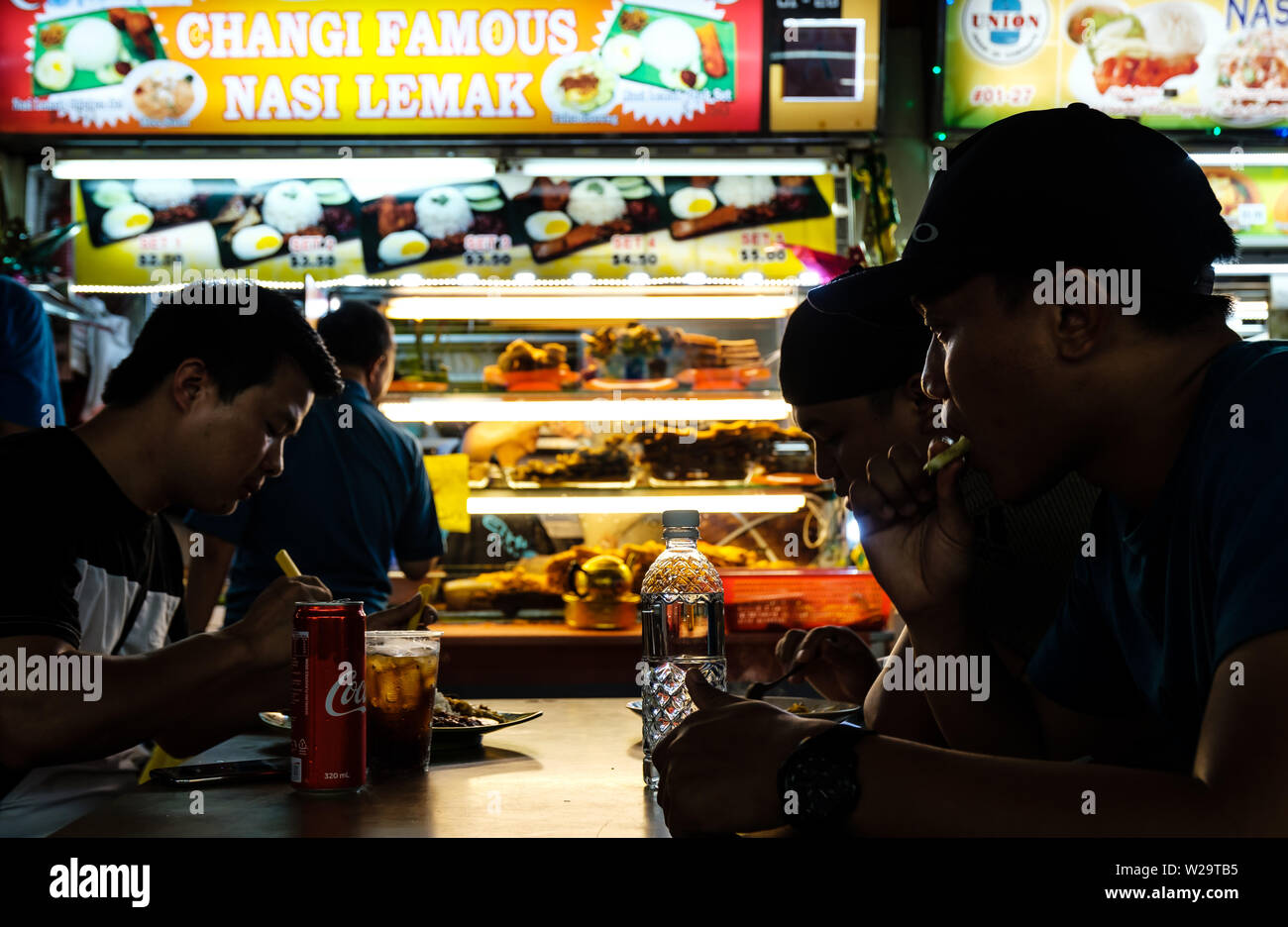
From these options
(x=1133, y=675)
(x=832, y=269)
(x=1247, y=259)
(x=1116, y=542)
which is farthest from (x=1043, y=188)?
(x=1247, y=259)

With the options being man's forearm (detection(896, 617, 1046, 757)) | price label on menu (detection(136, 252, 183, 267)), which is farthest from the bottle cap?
price label on menu (detection(136, 252, 183, 267))

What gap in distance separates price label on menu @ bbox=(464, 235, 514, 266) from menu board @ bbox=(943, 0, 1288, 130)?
1.94 meters

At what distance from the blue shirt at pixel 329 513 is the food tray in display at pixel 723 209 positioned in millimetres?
1675

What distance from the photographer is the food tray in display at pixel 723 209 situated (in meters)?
4.87

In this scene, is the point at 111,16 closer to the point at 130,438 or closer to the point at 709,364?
the point at 709,364

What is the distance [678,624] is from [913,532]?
1.49 ft

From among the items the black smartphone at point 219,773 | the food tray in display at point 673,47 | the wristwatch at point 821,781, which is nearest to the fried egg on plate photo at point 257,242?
the food tray in display at point 673,47

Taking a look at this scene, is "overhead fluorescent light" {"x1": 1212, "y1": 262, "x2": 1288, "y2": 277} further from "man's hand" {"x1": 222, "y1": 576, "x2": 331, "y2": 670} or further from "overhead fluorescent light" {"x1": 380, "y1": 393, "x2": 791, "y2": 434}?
"man's hand" {"x1": 222, "y1": 576, "x2": 331, "y2": 670}

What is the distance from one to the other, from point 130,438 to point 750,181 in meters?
3.26

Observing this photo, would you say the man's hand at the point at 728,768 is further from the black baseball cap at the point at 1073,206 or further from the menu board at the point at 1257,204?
the menu board at the point at 1257,204

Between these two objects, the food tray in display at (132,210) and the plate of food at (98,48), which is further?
the food tray in display at (132,210)

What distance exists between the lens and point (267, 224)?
4.88m

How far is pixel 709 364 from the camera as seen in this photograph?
15.9ft

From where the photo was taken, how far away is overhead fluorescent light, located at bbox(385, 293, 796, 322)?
489cm
